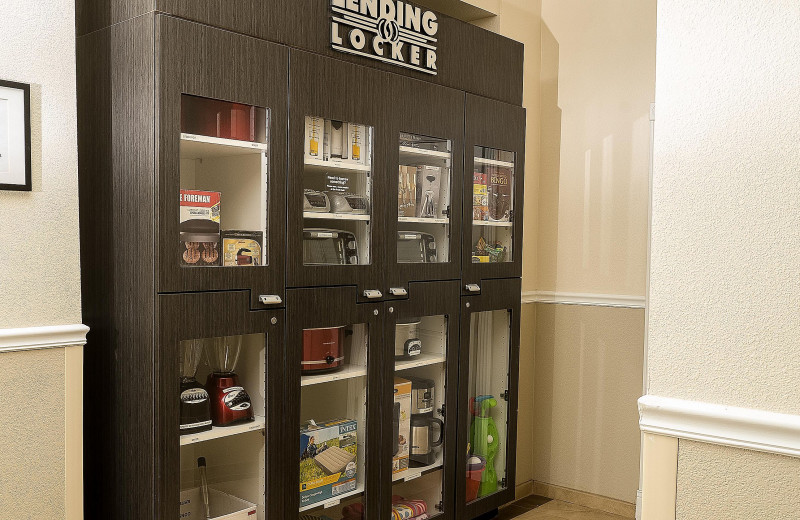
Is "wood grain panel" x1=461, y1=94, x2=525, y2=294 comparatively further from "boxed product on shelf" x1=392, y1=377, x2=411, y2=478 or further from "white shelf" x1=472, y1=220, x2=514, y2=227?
"boxed product on shelf" x1=392, y1=377, x2=411, y2=478

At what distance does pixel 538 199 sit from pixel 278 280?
79.3 inches

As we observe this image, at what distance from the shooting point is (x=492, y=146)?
10.5ft

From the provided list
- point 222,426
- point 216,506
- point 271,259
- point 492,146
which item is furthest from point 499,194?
point 216,506

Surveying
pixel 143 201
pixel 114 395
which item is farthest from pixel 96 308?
pixel 143 201

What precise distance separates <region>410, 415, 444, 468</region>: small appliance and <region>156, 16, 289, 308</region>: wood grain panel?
3.26 ft

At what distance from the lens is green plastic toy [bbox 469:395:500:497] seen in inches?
129

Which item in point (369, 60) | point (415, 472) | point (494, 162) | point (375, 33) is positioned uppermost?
point (375, 33)

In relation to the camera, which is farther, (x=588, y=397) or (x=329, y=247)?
(x=588, y=397)

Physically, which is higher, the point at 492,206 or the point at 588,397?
the point at 492,206

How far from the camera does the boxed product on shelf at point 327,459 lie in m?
2.48

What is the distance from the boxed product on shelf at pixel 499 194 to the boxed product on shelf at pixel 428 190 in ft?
1.23

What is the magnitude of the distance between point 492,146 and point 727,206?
183 centimetres

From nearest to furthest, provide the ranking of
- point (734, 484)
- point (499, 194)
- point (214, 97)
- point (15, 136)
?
point (734, 484), point (15, 136), point (214, 97), point (499, 194)

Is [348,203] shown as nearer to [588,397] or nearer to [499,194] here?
[499,194]
